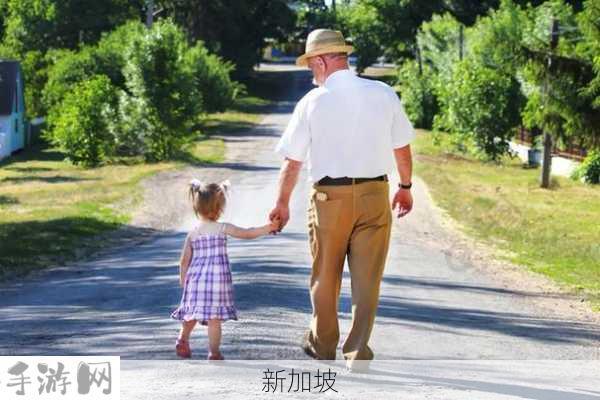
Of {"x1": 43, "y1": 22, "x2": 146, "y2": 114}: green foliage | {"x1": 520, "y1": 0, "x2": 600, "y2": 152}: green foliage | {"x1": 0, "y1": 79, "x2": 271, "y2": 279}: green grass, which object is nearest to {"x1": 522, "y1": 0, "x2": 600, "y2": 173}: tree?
{"x1": 520, "y1": 0, "x2": 600, "y2": 152}: green foliage

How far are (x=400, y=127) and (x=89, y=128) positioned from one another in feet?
120

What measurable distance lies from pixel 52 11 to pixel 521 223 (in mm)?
58982

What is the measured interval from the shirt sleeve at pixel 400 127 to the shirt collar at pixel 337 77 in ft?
1.04

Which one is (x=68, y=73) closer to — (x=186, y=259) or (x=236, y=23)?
(x=236, y=23)

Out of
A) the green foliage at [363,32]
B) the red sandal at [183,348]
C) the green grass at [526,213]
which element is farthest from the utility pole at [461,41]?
the red sandal at [183,348]

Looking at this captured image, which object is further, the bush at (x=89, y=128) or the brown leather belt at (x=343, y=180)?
the bush at (x=89, y=128)

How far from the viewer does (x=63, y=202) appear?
29703 millimetres

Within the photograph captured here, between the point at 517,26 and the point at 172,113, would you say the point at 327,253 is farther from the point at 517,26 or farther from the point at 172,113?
the point at 517,26

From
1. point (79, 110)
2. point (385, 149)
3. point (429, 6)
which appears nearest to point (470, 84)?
point (79, 110)

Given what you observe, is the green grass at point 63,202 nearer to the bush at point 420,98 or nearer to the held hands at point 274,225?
the held hands at point 274,225

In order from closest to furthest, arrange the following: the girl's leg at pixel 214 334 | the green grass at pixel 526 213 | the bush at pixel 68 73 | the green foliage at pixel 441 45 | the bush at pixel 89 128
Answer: the girl's leg at pixel 214 334 → the green grass at pixel 526 213 → the bush at pixel 89 128 → the green foliage at pixel 441 45 → the bush at pixel 68 73

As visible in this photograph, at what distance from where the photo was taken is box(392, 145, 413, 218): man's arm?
7984 millimetres

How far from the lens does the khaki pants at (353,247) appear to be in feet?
25.7

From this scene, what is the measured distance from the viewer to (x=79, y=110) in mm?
43719
